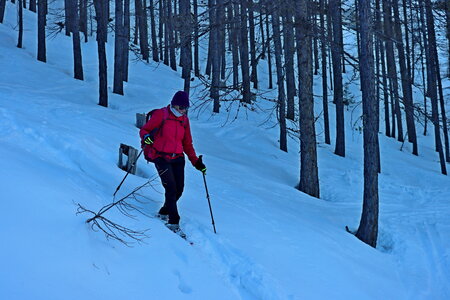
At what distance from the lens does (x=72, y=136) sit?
7465mm

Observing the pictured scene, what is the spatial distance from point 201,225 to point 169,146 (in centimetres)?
121

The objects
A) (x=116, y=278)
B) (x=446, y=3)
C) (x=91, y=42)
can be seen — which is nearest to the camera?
(x=116, y=278)

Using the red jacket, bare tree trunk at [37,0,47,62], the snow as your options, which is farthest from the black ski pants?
bare tree trunk at [37,0,47,62]

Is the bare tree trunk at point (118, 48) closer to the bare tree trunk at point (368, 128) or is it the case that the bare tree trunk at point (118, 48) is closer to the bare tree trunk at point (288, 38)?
the bare tree trunk at point (288, 38)

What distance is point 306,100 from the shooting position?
8.97m

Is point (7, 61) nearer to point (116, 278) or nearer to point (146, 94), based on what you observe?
point (146, 94)

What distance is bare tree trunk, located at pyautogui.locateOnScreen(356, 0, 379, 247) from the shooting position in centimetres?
673

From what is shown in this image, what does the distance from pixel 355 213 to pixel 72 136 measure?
658 centimetres

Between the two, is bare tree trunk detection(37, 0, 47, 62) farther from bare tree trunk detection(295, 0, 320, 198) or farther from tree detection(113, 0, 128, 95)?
bare tree trunk detection(295, 0, 320, 198)

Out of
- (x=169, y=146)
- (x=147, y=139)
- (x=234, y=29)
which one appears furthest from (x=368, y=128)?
(x=147, y=139)

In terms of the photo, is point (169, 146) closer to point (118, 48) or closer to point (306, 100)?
point (306, 100)

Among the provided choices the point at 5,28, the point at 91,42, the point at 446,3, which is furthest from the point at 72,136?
the point at 91,42

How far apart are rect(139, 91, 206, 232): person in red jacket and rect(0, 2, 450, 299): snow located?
330mm

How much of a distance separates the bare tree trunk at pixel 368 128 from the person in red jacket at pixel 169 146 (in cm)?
351
